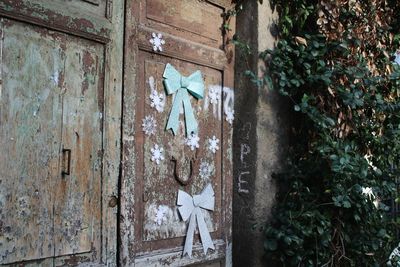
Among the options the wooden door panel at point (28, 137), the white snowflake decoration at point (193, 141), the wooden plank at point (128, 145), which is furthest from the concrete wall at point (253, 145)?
the wooden door panel at point (28, 137)

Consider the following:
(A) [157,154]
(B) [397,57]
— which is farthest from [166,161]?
(B) [397,57]

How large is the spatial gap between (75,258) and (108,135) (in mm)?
610

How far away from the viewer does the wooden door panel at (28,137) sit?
2.04m

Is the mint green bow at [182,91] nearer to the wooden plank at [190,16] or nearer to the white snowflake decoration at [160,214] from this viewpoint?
the wooden plank at [190,16]

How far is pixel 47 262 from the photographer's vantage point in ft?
7.14

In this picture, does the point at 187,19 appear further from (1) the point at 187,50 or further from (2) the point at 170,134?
(2) the point at 170,134

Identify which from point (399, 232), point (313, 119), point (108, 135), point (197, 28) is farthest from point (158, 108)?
point (399, 232)

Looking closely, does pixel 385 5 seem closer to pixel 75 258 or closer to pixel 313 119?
pixel 313 119

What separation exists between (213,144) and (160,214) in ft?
2.03

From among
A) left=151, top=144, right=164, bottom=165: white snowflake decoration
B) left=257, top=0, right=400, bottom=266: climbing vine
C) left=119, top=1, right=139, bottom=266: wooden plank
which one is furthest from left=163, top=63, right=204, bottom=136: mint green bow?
left=257, top=0, right=400, bottom=266: climbing vine

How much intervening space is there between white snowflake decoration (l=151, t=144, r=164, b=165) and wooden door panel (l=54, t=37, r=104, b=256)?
39 centimetres

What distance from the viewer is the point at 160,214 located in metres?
2.76

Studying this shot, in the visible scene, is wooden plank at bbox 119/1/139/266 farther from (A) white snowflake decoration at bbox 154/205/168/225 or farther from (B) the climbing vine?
(B) the climbing vine

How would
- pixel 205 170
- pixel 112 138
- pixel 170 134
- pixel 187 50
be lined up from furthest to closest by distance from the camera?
pixel 205 170 < pixel 187 50 < pixel 170 134 < pixel 112 138
